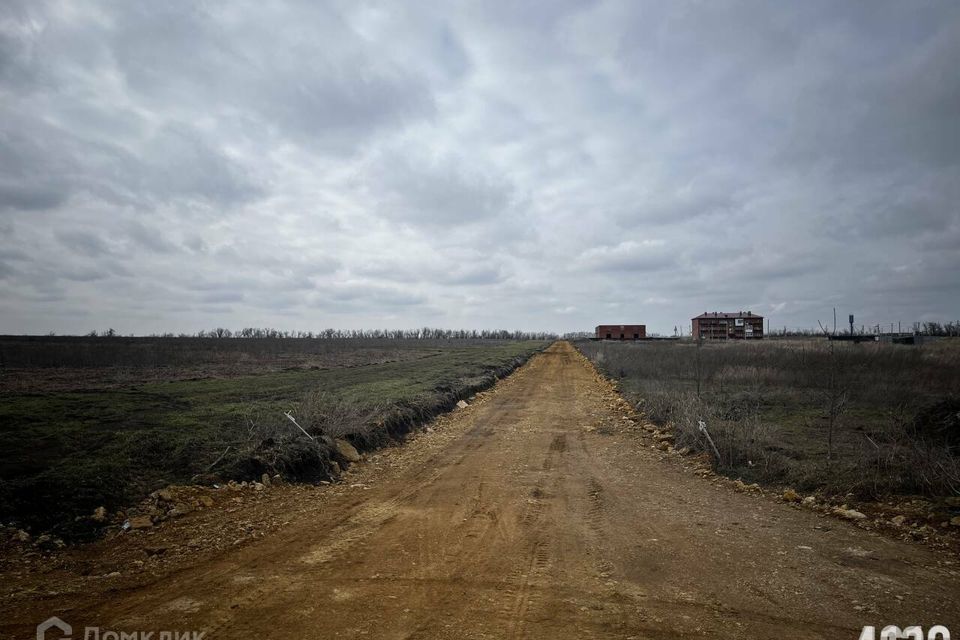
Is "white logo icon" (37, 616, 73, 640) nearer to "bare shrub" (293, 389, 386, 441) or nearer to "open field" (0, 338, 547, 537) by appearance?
"open field" (0, 338, 547, 537)

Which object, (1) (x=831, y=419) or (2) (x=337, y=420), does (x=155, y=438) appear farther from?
(1) (x=831, y=419)

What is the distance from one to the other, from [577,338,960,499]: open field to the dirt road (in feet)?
4.78

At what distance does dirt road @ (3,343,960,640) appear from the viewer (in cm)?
368

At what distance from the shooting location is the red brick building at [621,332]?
354 feet

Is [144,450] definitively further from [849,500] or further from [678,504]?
[849,500]

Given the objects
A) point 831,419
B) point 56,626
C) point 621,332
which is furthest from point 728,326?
point 56,626

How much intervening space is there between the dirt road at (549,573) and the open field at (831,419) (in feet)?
4.78

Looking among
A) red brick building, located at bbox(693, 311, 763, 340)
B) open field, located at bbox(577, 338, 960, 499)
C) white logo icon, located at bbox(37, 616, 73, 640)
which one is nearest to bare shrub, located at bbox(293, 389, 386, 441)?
Answer: white logo icon, located at bbox(37, 616, 73, 640)

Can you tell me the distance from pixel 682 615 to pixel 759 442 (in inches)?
261

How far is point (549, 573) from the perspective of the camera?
452 cm

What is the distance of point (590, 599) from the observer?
13.2 feet

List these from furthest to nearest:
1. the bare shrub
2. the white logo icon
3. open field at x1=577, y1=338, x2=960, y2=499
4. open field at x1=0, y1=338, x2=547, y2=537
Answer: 1. the bare shrub
2. open field at x1=577, y1=338, x2=960, y2=499
3. open field at x1=0, y1=338, x2=547, y2=537
4. the white logo icon

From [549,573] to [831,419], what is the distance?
726cm

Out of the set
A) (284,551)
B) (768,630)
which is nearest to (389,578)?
(284,551)
